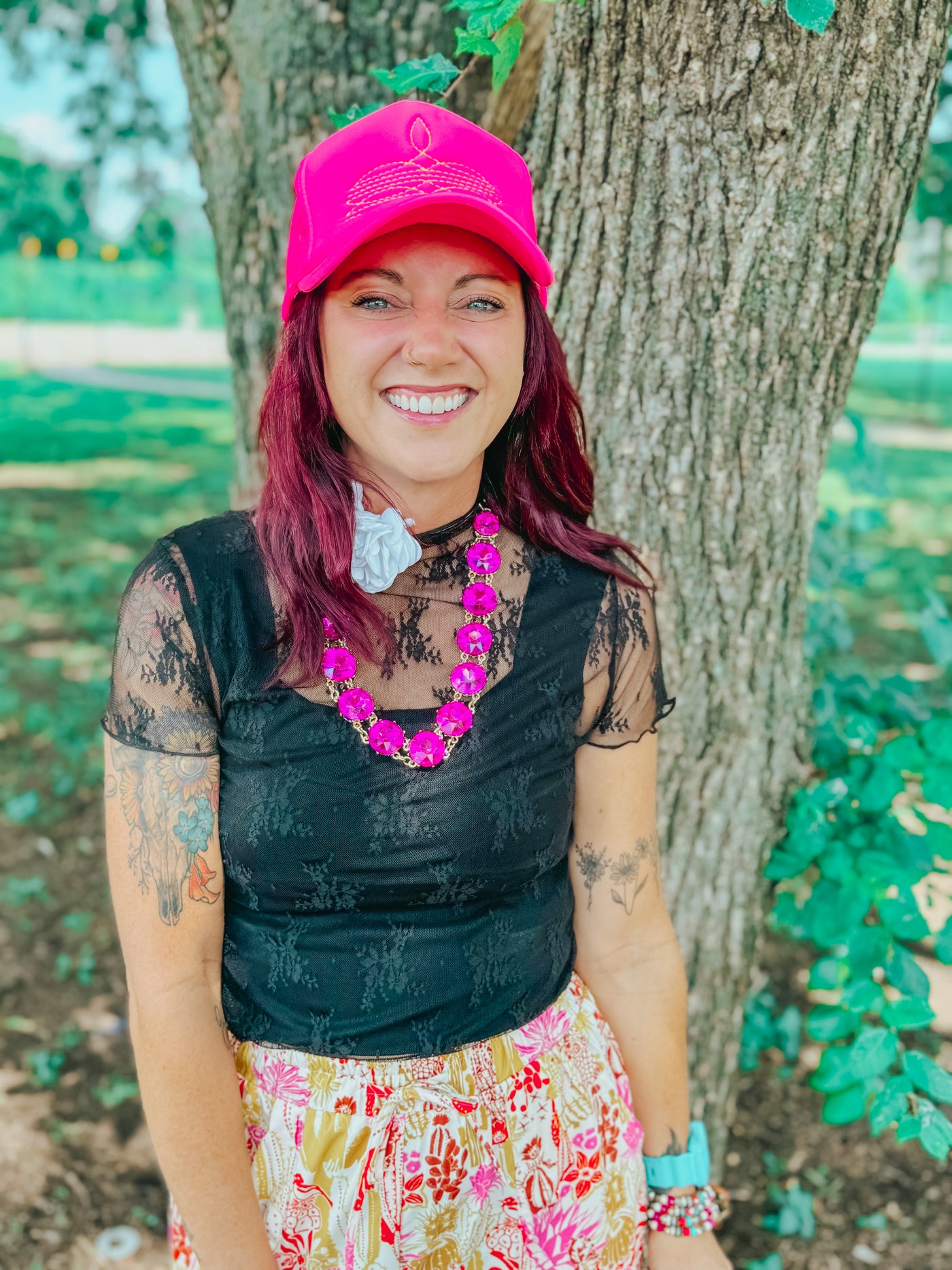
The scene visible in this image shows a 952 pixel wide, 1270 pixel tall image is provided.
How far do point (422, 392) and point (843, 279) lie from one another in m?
1.01

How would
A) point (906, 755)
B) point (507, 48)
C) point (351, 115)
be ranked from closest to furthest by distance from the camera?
point (507, 48), point (351, 115), point (906, 755)

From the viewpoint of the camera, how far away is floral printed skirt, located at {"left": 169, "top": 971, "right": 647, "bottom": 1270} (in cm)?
148

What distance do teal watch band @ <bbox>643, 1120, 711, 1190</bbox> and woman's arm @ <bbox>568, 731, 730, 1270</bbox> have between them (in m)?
0.01

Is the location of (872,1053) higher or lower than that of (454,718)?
lower

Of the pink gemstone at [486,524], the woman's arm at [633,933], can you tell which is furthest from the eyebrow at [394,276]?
the woman's arm at [633,933]

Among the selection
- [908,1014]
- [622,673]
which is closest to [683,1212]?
[908,1014]

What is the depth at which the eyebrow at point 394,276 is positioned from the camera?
144 centimetres

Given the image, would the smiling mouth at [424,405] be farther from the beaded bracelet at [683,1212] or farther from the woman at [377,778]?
the beaded bracelet at [683,1212]

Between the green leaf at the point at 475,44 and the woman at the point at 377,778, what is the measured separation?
0.25 metres

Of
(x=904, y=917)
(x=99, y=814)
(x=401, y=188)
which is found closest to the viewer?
(x=401, y=188)

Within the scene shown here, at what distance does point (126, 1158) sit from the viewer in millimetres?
2896

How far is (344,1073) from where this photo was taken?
4.89ft

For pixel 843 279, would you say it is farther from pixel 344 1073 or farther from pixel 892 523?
pixel 892 523

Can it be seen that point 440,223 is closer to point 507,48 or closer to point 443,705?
point 507,48
